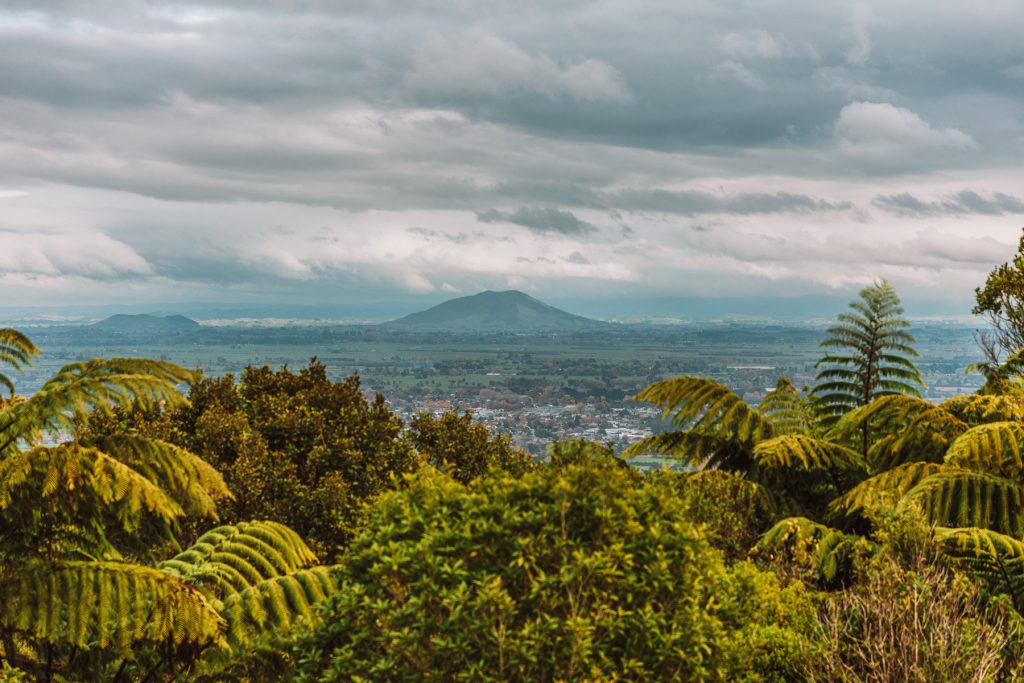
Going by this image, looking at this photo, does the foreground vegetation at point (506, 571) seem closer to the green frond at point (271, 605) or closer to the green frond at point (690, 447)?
the green frond at point (271, 605)

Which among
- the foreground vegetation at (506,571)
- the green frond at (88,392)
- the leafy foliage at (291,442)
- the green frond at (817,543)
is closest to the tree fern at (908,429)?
the foreground vegetation at (506,571)

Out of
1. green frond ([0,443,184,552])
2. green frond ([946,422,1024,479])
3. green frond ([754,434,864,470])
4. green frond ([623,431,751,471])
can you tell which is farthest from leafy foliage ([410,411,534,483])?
green frond ([0,443,184,552])

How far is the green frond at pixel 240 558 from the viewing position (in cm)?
761

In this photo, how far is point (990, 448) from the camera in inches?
378

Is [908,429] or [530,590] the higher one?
[908,429]

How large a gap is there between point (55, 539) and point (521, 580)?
14.8ft

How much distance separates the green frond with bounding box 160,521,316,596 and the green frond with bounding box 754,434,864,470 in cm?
573

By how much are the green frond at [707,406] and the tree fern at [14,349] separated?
26.9 ft

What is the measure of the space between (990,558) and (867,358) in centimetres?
719

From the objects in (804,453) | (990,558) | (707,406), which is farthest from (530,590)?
(707,406)

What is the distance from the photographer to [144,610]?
657 centimetres

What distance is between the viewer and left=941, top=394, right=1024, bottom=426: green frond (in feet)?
35.7

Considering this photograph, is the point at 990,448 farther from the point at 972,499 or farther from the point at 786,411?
the point at 786,411

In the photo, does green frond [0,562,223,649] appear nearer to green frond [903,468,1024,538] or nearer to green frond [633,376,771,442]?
green frond [903,468,1024,538]
